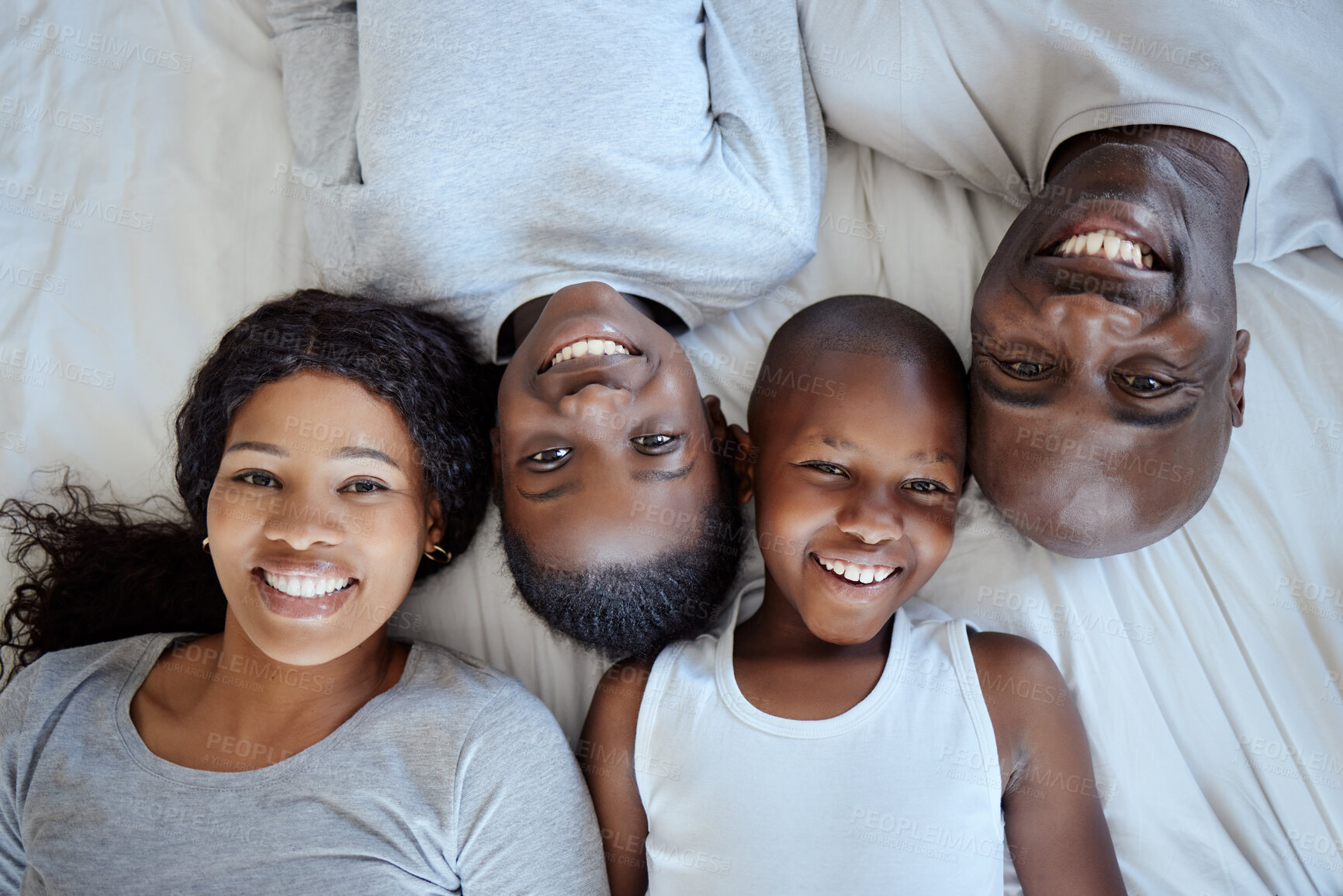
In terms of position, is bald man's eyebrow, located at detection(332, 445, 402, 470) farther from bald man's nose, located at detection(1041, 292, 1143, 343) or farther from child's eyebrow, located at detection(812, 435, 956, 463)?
bald man's nose, located at detection(1041, 292, 1143, 343)

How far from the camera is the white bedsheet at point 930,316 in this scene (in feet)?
4.69

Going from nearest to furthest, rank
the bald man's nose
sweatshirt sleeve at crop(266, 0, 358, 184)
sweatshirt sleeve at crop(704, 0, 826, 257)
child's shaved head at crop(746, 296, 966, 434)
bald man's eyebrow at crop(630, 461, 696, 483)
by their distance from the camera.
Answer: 1. the bald man's nose
2. bald man's eyebrow at crop(630, 461, 696, 483)
3. child's shaved head at crop(746, 296, 966, 434)
4. sweatshirt sleeve at crop(704, 0, 826, 257)
5. sweatshirt sleeve at crop(266, 0, 358, 184)

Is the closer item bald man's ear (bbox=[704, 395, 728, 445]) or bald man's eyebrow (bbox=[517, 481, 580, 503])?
bald man's eyebrow (bbox=[517, 481, 580, 503])

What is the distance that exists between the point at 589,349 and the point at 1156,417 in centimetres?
81

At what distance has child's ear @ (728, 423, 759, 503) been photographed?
59.6 inches

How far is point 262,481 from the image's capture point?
137 centimetres

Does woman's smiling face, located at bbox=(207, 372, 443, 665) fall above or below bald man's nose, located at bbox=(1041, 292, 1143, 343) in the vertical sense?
below

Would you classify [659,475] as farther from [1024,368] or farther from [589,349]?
[1024,368]

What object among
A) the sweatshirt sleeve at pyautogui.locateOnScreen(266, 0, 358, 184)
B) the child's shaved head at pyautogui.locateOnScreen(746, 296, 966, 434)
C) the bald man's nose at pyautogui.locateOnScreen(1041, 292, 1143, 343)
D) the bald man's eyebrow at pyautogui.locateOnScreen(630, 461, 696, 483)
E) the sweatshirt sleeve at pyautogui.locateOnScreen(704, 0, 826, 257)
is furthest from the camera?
the sweatshirt sleeve at pyautogui.locateOnScreen(266, 0, 358, 184)

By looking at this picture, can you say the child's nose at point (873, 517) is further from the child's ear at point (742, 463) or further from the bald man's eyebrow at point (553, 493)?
the bald man's eyebrow at point (553, 493)

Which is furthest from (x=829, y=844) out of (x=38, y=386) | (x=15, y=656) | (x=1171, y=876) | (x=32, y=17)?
(x=32, y=17)

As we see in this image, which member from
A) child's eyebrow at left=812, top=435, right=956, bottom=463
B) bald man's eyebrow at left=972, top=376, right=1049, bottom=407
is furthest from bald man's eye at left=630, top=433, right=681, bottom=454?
bald man's eyebrow at left=972, top=376, right=1049, bottom=407

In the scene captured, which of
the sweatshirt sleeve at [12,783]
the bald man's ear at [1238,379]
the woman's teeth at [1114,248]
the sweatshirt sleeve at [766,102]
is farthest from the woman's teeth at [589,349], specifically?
the sweatshirt sleeve at [12,783]

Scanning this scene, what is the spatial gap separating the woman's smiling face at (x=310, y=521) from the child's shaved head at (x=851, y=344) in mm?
618
